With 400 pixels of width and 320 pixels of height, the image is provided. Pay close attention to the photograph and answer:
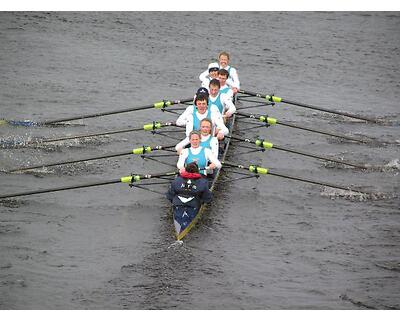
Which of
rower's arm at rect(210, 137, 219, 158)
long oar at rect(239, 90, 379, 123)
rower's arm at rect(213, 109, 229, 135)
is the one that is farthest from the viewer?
long oar at rect(239, 90, 379, 123)

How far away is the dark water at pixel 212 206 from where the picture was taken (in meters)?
14.0

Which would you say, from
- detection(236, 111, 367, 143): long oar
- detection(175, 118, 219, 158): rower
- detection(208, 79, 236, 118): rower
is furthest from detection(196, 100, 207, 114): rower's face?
detection(236, 111, 367, 143): long oar

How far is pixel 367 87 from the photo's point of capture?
27266 mm

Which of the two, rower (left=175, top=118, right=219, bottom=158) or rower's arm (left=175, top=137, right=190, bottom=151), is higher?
rower (left=175, top=118, right=219, bottom=158)

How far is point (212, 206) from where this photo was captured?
17156 mm

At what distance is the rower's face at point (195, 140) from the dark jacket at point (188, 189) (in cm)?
97

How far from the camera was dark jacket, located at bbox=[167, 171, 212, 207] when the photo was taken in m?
15.4

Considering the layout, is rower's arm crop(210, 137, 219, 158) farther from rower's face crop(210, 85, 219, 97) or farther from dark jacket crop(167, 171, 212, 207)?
rower's face crop(210, 85, 219, 97)

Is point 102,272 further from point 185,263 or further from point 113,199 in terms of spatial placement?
point 113,199

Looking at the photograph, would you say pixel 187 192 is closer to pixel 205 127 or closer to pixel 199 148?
pixel 199 148

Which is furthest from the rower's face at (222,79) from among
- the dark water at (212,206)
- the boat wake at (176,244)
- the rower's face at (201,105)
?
the boat wake at (176,244)

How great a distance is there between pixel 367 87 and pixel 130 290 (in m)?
15.9

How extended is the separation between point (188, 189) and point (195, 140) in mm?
1263

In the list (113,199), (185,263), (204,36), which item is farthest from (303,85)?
(185,263)
